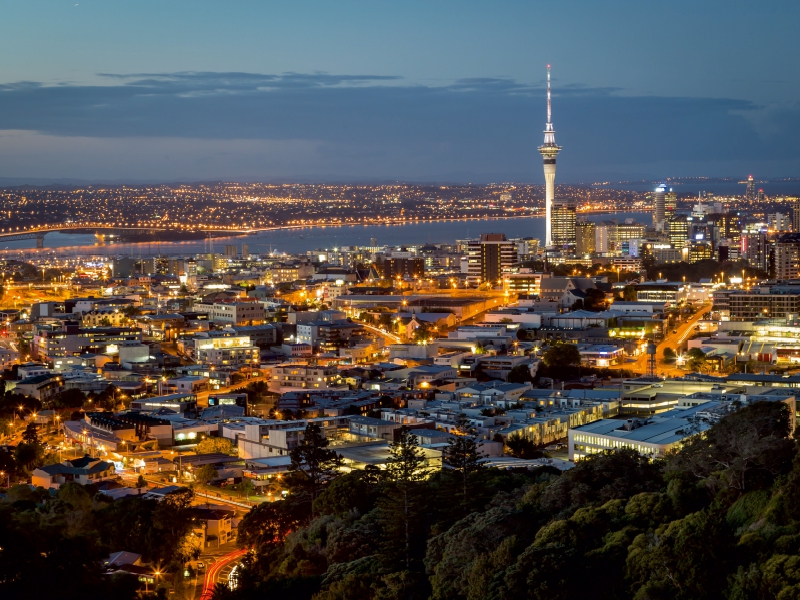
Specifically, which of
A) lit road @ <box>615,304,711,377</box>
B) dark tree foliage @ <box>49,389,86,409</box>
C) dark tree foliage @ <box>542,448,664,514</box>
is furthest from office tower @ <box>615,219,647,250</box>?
dark tree foliage @ <box>542,448,664,514</box>

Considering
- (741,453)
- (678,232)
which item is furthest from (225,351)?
(678,232)

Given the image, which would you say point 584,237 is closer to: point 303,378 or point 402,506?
point 303,378

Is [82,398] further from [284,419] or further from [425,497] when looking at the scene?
[425,497]

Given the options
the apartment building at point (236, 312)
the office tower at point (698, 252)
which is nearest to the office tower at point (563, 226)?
the office tower at point (698, 252)

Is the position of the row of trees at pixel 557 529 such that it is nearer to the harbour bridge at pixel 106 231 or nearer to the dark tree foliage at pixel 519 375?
the dark tree foliage at pixel 519 375

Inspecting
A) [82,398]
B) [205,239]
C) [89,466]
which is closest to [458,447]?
[89,466]

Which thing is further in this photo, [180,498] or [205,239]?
[205,239]
